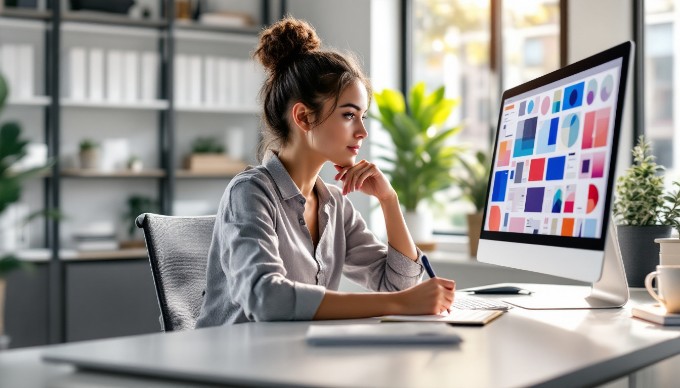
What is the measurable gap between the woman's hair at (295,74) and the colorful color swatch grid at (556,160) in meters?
0.38

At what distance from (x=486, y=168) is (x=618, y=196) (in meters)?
1.56

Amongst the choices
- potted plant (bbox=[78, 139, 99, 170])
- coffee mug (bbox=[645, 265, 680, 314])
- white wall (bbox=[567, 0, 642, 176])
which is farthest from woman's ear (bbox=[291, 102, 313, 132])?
potted plant (bbox=[78, 139, 99, 170])

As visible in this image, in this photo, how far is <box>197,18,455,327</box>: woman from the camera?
1499 millimetres

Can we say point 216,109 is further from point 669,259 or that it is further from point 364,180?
point 669,259

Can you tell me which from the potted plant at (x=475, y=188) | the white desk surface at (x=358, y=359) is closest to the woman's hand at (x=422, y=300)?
the white desk surface at (x=358, y=359)

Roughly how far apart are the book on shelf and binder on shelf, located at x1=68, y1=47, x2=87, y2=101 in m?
3.37

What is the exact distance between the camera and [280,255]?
5.69 feet

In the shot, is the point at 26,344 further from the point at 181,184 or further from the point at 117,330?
the point at 181,184

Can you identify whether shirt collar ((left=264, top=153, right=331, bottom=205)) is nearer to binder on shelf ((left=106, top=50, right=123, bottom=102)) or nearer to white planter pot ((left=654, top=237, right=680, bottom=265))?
white planter pot ((left=654, top=237, right=680, bottom=265))

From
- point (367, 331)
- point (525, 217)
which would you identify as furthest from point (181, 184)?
point (367, 331)

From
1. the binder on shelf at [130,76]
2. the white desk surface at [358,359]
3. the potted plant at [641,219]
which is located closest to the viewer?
the white desk surface at [358,359]

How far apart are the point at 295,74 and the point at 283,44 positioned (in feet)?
0.29

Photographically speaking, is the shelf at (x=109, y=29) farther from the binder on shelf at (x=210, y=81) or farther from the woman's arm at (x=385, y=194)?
the woman's arm at (x=385, y=194)

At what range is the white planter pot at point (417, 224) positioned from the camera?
4.06 meters
